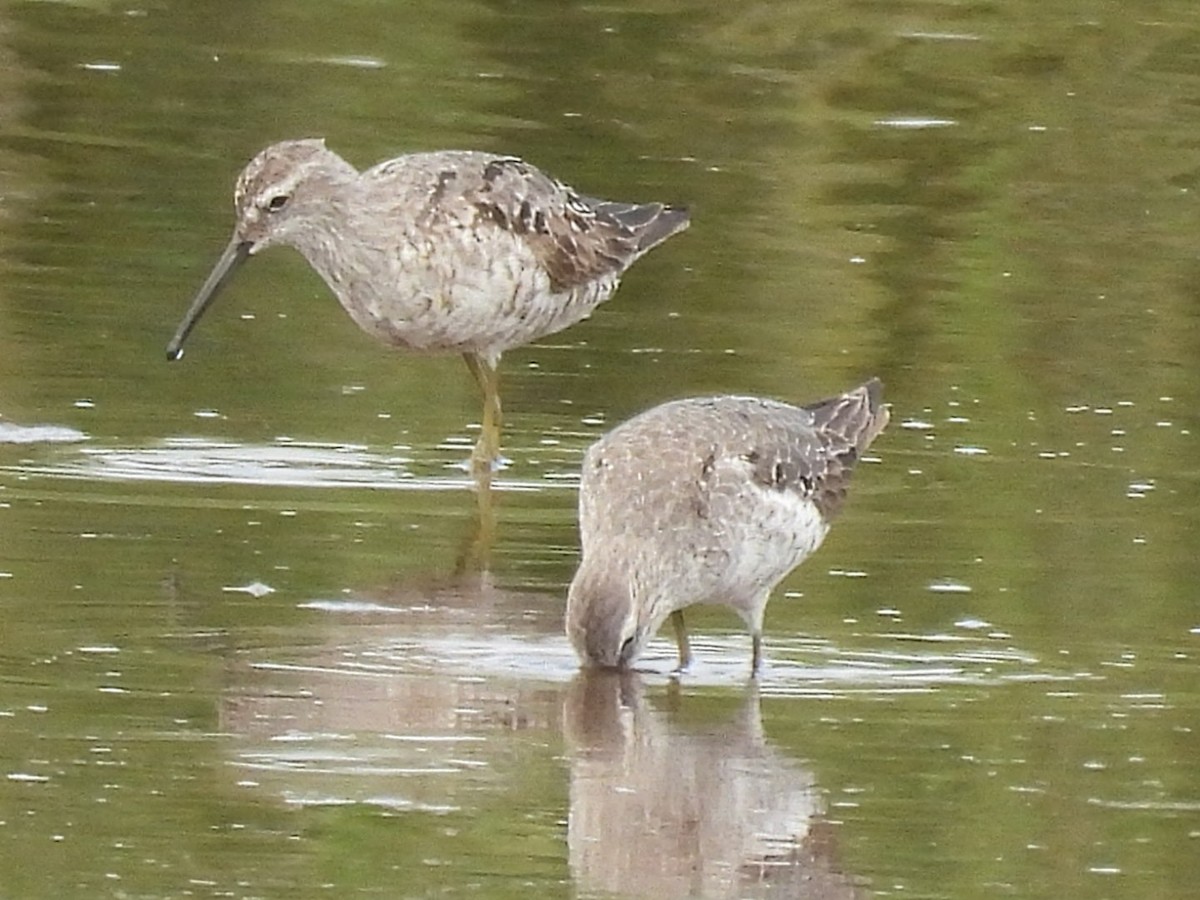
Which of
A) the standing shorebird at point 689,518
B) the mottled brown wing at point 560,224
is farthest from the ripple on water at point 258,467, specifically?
the standing shorebird at point 689,518

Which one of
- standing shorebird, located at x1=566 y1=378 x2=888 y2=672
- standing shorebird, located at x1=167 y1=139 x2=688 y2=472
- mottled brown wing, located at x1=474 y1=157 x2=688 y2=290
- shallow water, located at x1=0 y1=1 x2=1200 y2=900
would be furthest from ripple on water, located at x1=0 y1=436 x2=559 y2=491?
standing shorebird, located at x1=566 y1=378 x2=888 y2=672

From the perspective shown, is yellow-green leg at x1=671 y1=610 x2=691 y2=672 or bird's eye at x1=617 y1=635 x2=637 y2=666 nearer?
bird's eye at x1=617 y1=635 x2=637 y2=666

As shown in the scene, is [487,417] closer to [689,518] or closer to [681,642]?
[681,642]

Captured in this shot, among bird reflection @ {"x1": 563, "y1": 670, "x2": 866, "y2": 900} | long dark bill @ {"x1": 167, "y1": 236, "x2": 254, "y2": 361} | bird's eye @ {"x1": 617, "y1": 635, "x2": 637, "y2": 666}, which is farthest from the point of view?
long dark bill @ {"x1": 167, "y1": 236, "x2": 254, "y2": 361}

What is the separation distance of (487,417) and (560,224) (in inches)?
35.2

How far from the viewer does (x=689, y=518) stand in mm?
8695

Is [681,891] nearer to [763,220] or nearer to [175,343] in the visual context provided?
[175,343]

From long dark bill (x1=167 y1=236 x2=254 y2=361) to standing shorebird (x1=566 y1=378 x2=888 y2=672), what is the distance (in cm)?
202

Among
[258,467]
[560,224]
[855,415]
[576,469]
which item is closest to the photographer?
[855,415]

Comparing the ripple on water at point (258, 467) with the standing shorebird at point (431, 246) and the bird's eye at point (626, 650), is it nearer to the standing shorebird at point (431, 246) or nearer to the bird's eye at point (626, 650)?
the standing shorebird at point (431, 246)

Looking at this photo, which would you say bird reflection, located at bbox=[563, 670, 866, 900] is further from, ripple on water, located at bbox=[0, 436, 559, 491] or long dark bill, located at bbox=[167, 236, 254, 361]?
long dark bill, located at bbox=[167, 236, 254, 361]

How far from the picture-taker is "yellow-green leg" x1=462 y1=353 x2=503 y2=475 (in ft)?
36.0

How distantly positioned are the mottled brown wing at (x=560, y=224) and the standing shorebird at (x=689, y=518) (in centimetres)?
239

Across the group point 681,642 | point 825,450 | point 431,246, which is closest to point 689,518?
point 681,642
